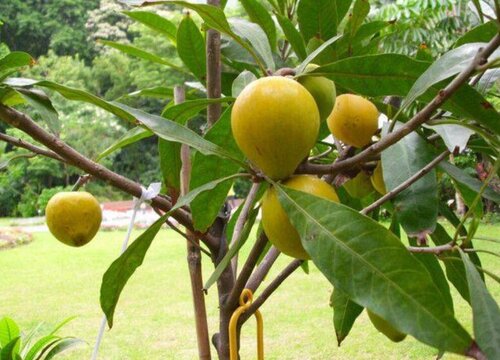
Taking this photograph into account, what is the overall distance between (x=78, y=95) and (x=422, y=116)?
27cm

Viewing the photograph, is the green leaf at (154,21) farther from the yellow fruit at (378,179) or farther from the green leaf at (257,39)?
the yellow fruit at (378,179)

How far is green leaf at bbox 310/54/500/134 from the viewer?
1.15 ft

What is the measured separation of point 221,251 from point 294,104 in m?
0.28

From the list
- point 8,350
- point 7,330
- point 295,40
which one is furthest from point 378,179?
point 7,330

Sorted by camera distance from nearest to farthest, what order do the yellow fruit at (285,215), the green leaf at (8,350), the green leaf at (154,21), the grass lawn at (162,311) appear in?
1. the yellow fruit at (285,215)
2. the green leaf at (154,21)
3. the green leaf at (8,350)
4. the grass lawn at (162,311)

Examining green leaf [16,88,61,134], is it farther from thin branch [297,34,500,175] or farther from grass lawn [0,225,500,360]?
grass lawn [0,225,500,360]

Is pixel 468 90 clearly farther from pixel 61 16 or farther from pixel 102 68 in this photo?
pixel 61 16

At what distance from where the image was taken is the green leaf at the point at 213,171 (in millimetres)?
434

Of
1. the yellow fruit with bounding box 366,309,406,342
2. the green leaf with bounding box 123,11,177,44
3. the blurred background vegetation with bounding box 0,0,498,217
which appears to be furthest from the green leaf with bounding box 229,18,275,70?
the blurred background vegetation with bounding box 0,0,498,217

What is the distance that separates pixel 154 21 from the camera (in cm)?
59

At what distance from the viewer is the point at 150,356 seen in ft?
9.66

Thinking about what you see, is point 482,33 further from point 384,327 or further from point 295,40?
point 384,327

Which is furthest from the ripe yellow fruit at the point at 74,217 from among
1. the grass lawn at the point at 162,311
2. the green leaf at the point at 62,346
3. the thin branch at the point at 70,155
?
the grass lawn at the point at 162,311

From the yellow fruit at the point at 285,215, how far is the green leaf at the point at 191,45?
0.24m
